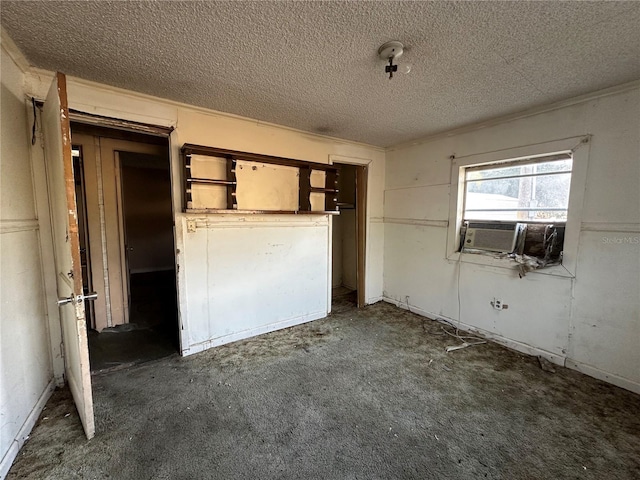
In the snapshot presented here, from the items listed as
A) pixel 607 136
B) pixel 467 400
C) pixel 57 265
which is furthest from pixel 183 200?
pixel 607 136

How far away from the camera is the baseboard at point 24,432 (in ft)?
4.50

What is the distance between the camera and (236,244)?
9.22 feet

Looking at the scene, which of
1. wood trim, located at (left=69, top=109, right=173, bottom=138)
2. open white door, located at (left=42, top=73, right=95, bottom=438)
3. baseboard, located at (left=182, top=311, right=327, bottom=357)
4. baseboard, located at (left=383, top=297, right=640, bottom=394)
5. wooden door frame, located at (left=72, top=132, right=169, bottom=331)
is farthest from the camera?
wooden door frame, located at (left=72, top=132, right=169, bottom=331)

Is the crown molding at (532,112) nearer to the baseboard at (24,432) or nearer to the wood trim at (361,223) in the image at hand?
the wood trim at (361,223)

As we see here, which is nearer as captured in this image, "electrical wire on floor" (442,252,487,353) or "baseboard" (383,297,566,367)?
"baseboard" (383,297,566,367)

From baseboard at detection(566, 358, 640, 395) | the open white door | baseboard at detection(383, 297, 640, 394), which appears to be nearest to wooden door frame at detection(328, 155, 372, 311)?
baseboard at detection(383, 297, 640, 394)

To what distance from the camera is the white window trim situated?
7.48 feet

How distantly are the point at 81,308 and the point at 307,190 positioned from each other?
2248mm

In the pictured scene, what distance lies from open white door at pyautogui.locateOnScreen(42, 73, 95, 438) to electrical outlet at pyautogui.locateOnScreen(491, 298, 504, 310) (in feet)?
11.4

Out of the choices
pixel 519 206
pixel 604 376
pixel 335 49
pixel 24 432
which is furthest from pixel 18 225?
pixel 604 376

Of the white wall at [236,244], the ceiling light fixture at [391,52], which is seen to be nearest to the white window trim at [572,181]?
the white wall at [236,244]

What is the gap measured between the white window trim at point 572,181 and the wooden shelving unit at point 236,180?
1476 millimetres

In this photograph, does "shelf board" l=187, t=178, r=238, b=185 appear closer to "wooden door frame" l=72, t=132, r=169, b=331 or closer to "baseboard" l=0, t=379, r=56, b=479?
"wooden door frame" l=72, t=132, r=169, b=331

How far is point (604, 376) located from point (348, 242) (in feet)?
11.2
